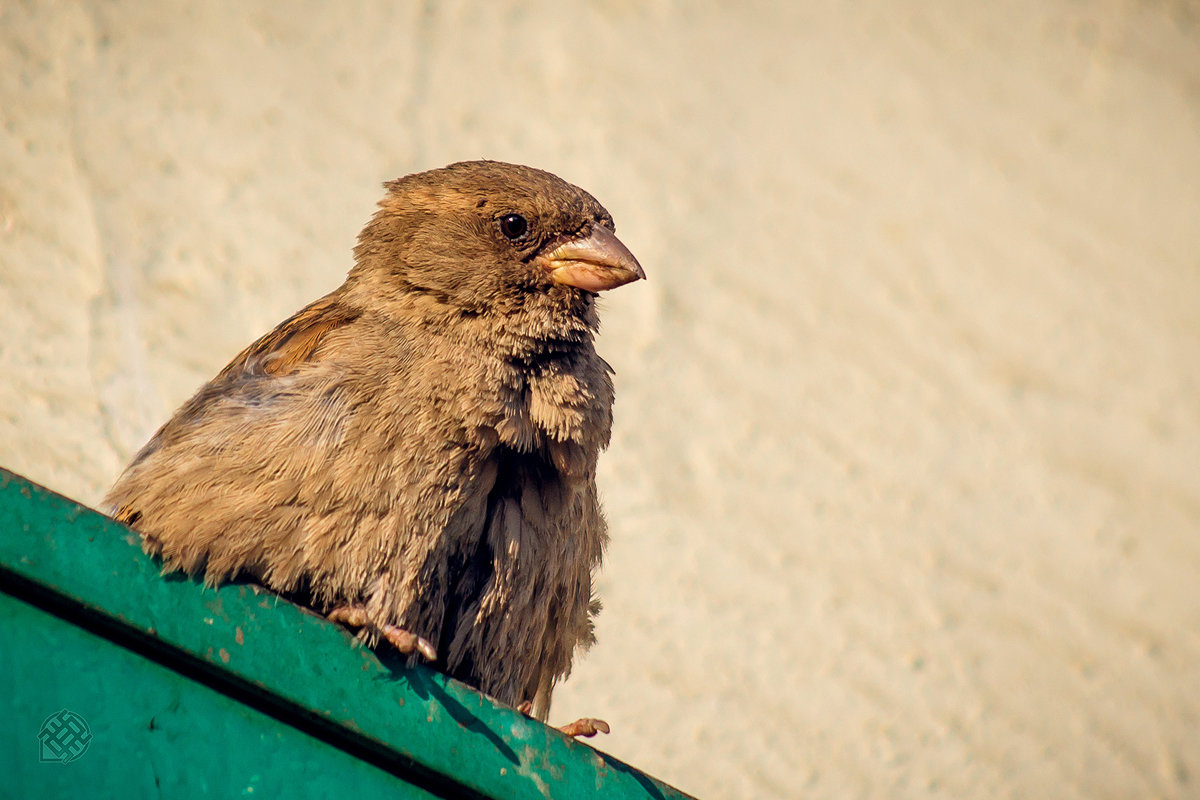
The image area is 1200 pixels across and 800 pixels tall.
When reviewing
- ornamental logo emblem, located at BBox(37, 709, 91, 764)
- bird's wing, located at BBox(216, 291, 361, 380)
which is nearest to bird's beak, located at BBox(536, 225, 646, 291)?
bird's wing, located at BBox(216, 291, 361, 380)

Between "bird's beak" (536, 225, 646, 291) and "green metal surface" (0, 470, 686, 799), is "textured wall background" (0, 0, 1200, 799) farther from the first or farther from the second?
"green metal surface" (0, 470, 686, 799)

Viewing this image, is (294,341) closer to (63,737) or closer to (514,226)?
(514,226)

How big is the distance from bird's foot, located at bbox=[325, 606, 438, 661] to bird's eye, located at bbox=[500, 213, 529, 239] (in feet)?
2.82

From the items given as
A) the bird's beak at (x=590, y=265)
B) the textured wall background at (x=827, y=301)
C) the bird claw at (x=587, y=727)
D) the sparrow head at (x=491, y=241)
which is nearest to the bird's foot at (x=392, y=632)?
the bird claw at (x=587, y=727)

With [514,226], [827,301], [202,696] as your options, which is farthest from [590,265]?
[827,301]

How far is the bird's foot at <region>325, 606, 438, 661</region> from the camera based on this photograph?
1770 mm

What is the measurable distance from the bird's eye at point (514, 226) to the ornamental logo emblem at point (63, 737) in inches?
48.5

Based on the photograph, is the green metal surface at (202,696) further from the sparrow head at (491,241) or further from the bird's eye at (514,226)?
the bird's eye at (514,226)

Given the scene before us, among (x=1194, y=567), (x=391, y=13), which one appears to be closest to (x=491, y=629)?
(x=391, y=13)

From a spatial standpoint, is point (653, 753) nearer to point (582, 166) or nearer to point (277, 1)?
point (582, 166)

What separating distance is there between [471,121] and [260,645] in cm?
232

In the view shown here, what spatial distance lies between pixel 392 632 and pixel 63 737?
1.54 ft

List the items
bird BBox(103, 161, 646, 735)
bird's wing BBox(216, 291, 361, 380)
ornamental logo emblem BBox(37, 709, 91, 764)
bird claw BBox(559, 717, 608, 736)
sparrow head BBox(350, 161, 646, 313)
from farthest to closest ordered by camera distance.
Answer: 1. sparrow head BBox(350, 161, 646, 313)
2. bird's wing BBox(216, 291, 361, 380)
3. bird claw BBox(559, 717, 608, 736)
4. bird BBox(103, 161, 646, 735)
5. ornamental logo emblem BBox(37, 709, 91, 764)

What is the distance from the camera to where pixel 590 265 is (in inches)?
91.7
